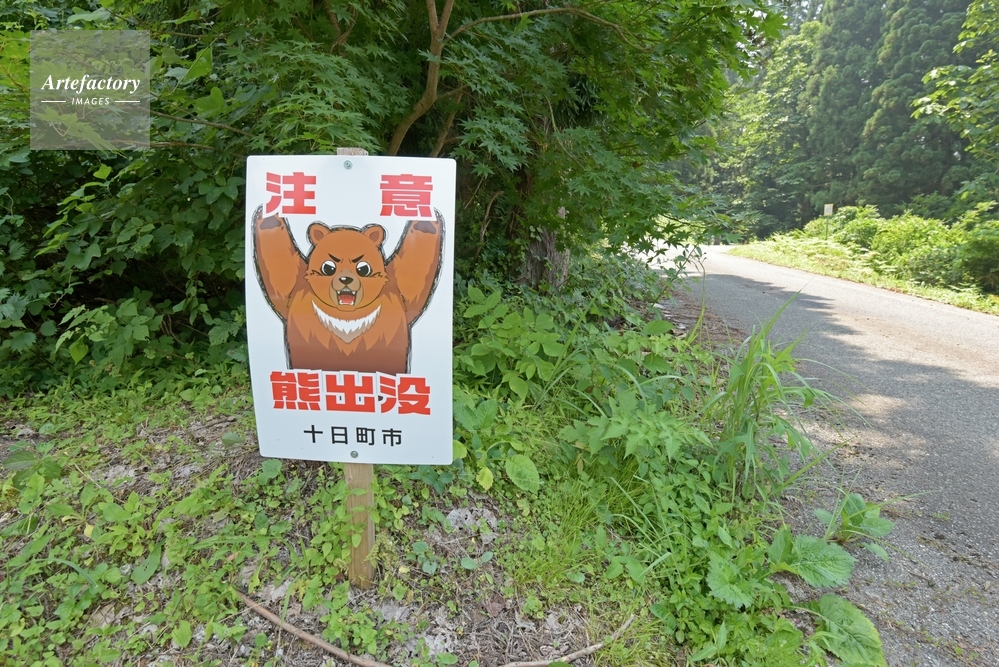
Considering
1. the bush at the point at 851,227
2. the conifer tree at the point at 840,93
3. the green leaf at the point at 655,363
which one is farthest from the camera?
the conifer tree at the point at 840,93

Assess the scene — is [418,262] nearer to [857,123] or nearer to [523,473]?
[523,473]

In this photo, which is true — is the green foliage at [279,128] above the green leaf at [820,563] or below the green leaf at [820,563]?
above

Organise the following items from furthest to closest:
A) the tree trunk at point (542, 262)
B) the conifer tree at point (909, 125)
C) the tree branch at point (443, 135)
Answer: the conifer tree at point (909, 125) < the tree trunk at point (542, 262) < the tree branch at point (443, 135)

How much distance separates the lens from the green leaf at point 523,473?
2.19 metres

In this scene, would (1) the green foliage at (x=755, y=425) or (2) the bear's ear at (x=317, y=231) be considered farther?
(1) the green foliage at (x=755, y=425)

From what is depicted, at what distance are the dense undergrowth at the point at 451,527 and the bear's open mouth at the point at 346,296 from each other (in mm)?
854

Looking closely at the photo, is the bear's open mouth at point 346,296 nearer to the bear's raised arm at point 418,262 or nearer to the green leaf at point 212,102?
the bear's raised arm at point 418,262

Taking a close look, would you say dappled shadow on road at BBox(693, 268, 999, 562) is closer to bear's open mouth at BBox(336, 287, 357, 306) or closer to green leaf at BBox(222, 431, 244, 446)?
bear's open mouth at BBox(336, 287, 357, 306)

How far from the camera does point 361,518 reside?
1768 millimetres

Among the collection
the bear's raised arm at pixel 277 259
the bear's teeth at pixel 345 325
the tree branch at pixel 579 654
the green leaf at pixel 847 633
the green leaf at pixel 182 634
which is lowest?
the tree branch at pixel 579 654

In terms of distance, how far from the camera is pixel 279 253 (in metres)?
1.55

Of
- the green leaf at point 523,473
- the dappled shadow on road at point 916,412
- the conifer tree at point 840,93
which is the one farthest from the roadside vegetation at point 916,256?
the conifer tree at point 840,93

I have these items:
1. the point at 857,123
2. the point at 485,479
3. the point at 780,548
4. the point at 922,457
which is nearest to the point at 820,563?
the point at 780,548

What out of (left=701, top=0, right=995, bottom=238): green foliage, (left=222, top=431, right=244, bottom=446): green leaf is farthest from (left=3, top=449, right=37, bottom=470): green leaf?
(left=701, top=0, right=995, bottom=238): green foliage
